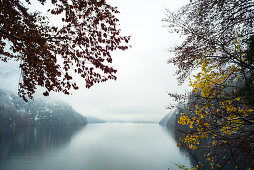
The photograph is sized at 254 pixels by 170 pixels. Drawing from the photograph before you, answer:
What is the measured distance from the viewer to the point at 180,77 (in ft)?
19.9

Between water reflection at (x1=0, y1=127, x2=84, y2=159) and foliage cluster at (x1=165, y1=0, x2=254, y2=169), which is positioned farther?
water reflection at (x1=0, y1=127, x2=84, y2=159)

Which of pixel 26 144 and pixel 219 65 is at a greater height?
pixel 219 65

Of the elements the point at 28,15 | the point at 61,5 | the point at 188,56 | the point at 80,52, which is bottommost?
the point at 188,56

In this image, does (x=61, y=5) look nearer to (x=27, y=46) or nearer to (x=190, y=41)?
(x=27, y=46)

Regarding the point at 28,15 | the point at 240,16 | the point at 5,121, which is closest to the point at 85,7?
the point at 28,15

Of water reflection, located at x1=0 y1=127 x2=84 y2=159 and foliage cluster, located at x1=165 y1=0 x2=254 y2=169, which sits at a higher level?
foliage cluster, located at x1=165 y1=0 x2=254 y2=169

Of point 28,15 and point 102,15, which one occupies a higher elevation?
point 28,15

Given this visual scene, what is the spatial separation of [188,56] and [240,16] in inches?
77.3

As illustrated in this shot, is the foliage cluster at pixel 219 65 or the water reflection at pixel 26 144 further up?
the foliage cluster at pixel 219 65

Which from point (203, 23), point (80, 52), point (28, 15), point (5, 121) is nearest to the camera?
point (203, 23)

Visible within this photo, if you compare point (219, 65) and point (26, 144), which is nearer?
point (219, 65)

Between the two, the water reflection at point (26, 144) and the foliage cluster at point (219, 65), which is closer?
the foliage cluster at point (219, 65)

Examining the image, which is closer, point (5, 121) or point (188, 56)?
point (188, 56)

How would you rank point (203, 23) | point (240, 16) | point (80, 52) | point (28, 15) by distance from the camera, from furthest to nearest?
point (28, 15), point (80, 52), point (203, 23), point (240, 16)
